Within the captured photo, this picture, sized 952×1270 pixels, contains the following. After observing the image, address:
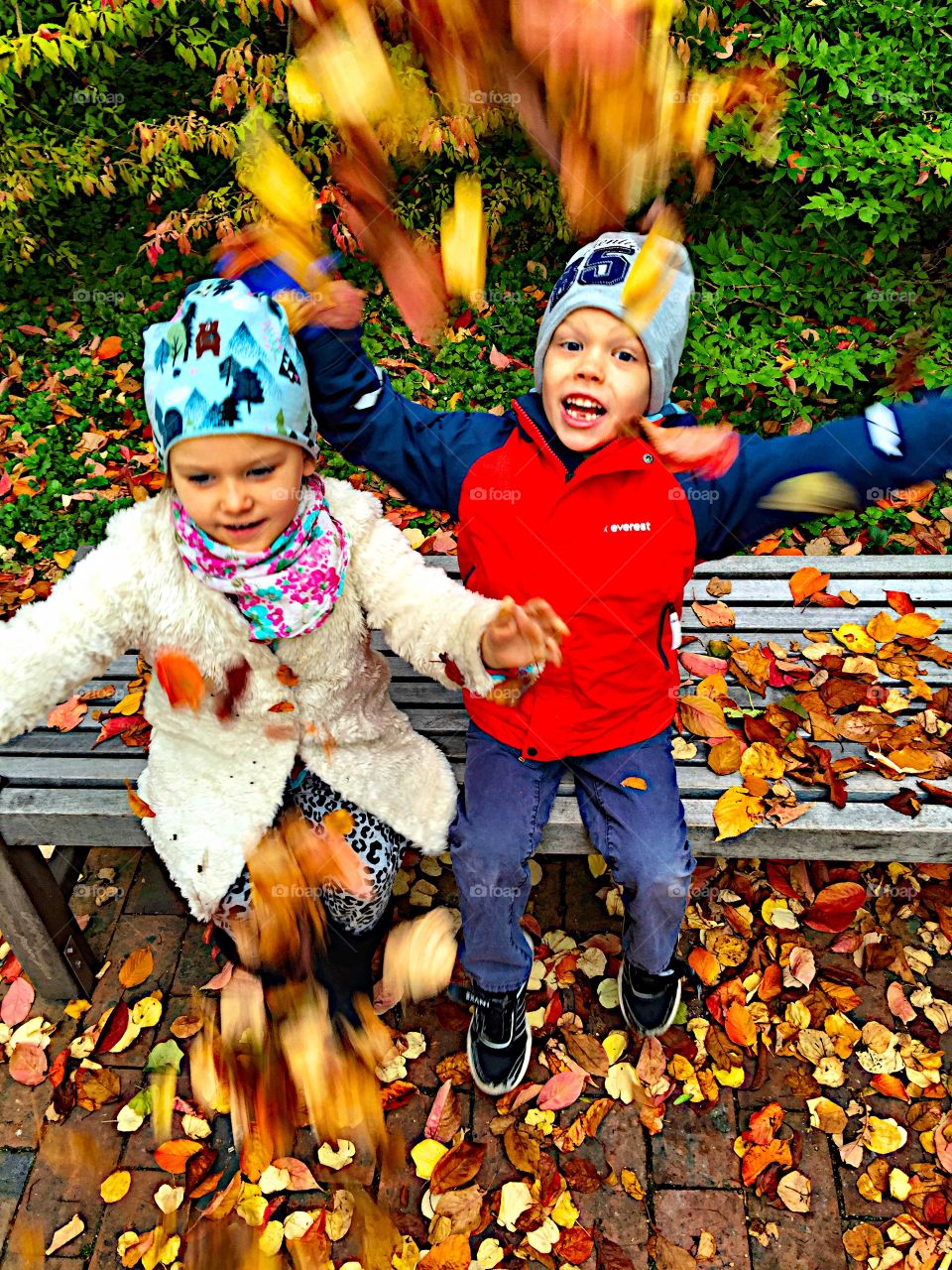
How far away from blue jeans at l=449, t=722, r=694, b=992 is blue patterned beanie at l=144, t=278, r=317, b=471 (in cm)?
98

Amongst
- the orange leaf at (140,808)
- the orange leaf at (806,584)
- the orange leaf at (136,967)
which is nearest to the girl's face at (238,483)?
the orange leaf at (140,808)

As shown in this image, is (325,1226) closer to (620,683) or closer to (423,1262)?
(423,1262)

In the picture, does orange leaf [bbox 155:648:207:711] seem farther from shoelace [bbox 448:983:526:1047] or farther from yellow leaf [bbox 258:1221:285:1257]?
yellow leaf [bbox 258:1221:285:1257]

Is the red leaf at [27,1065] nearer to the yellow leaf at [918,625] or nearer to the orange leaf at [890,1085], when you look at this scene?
the orange leaf at [890,1085]

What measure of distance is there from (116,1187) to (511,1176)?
0.95m

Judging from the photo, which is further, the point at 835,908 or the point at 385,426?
the point at 835,908

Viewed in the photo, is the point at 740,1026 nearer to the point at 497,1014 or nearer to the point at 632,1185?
the point at 632,1185

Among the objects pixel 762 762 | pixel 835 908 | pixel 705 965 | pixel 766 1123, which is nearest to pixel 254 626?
pixel 762 762

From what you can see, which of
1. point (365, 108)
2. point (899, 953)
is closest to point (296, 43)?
point (365, 108)

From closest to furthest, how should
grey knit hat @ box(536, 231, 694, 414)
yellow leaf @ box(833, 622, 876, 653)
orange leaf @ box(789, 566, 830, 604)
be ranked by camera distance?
grey knit hat @ box(536, 231, 694, 414) → yellow leaf @ box(833, 622, 876, 653) → orange leaf @ box(789, 566, 830, 604)

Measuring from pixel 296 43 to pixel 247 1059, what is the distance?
13.0 ft

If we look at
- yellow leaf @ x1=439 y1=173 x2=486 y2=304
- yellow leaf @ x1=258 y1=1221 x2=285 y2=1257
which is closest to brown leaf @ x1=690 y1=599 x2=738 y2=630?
yellow leaf @ x1=258 y1=1221 x2=285 y2=1257

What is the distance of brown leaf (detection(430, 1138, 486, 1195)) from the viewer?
7.15 ft

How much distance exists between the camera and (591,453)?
6.75 ft
